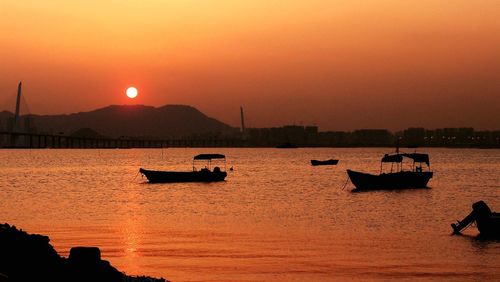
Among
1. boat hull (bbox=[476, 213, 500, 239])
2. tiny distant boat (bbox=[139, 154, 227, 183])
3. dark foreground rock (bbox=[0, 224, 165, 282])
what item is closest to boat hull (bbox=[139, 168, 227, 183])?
tiny distant boat (bbox=[139, 154, 227, 183])

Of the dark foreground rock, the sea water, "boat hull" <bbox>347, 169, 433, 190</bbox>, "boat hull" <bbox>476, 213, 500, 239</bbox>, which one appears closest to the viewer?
the dark foreground rock

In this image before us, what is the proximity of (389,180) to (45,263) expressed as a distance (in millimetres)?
62050

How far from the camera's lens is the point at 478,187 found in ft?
309

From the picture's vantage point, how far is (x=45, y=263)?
20484 mm

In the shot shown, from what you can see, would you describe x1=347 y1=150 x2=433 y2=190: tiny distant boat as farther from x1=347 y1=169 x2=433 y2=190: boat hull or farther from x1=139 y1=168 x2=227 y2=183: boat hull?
x1=139 y1=168 x2=227 y2=183: boat hull

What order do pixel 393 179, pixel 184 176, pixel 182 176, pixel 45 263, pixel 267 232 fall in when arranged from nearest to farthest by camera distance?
1. pixel 45 263
2. pixel 267 232
3. pixel 393 179
4. pixel 184 176
5. pixel 182 176

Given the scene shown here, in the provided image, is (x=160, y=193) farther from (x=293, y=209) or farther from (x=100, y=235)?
(x=100, y=235)

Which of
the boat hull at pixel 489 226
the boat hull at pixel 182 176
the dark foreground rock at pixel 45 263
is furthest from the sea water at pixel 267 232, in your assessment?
the boat hull at pixel 182 176

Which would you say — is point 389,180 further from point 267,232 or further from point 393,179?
point 267,232

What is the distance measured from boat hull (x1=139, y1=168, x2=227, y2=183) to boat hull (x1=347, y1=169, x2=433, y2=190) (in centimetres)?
2111

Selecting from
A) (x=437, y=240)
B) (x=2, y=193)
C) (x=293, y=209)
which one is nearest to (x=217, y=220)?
(x=293, y=209)

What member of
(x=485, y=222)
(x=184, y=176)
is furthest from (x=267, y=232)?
(x=184, y=176)

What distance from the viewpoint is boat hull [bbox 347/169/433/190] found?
79.8m

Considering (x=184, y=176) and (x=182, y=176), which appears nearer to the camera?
(x=184, y=176)
